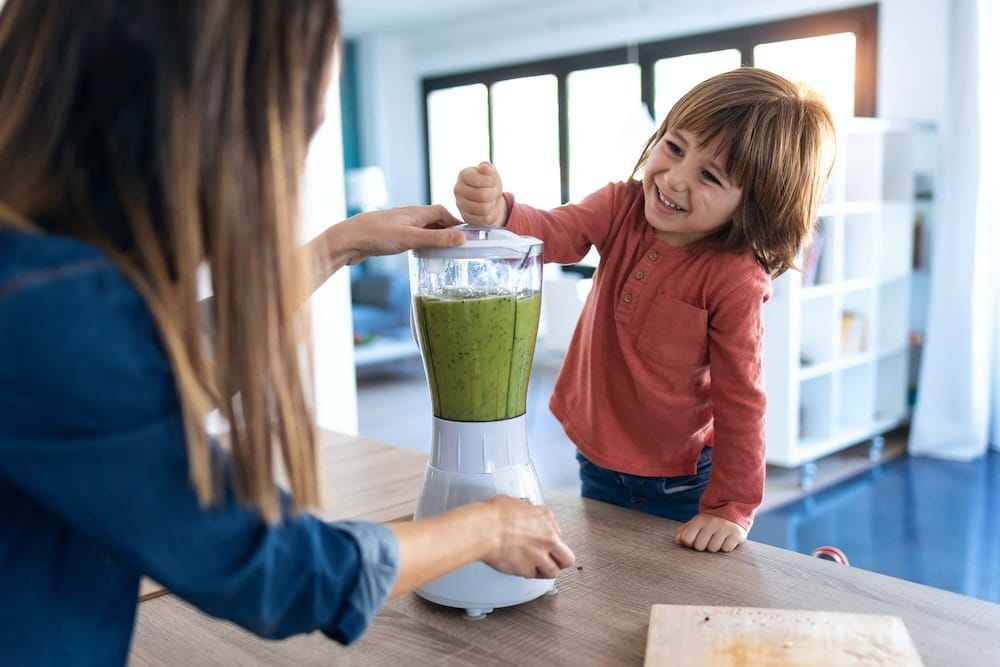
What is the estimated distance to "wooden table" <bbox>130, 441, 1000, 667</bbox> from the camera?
0.84 meters

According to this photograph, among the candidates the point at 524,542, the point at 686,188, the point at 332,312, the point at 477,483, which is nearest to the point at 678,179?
the point at 686,188

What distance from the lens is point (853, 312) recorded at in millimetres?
4219

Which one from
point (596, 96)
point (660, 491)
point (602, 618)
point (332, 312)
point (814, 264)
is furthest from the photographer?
point (596, 96)

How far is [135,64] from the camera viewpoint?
1.74 feet

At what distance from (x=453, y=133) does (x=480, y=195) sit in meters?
6.58

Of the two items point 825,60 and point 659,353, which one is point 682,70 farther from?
point 659,353

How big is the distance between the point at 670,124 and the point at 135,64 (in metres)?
0.88

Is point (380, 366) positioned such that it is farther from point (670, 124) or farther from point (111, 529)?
point (111, 529)

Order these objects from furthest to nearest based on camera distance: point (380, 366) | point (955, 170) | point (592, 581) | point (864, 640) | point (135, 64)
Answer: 1. point (380, 366)
2. point (955, 170)
3. point (592, 581)
4. point (864, 640)
5. point (135, 64)

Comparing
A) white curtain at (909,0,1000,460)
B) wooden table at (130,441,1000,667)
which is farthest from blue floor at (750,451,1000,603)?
wooden table at (130,441,1000,667)

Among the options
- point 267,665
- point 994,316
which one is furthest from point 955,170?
point 267,665

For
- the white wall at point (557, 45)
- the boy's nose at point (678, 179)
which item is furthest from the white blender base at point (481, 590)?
the white wall at point (557, 45)

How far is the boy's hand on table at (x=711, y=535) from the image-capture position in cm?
105

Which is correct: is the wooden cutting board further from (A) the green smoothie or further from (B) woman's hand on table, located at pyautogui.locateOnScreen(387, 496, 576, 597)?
(A) the green smoothie
